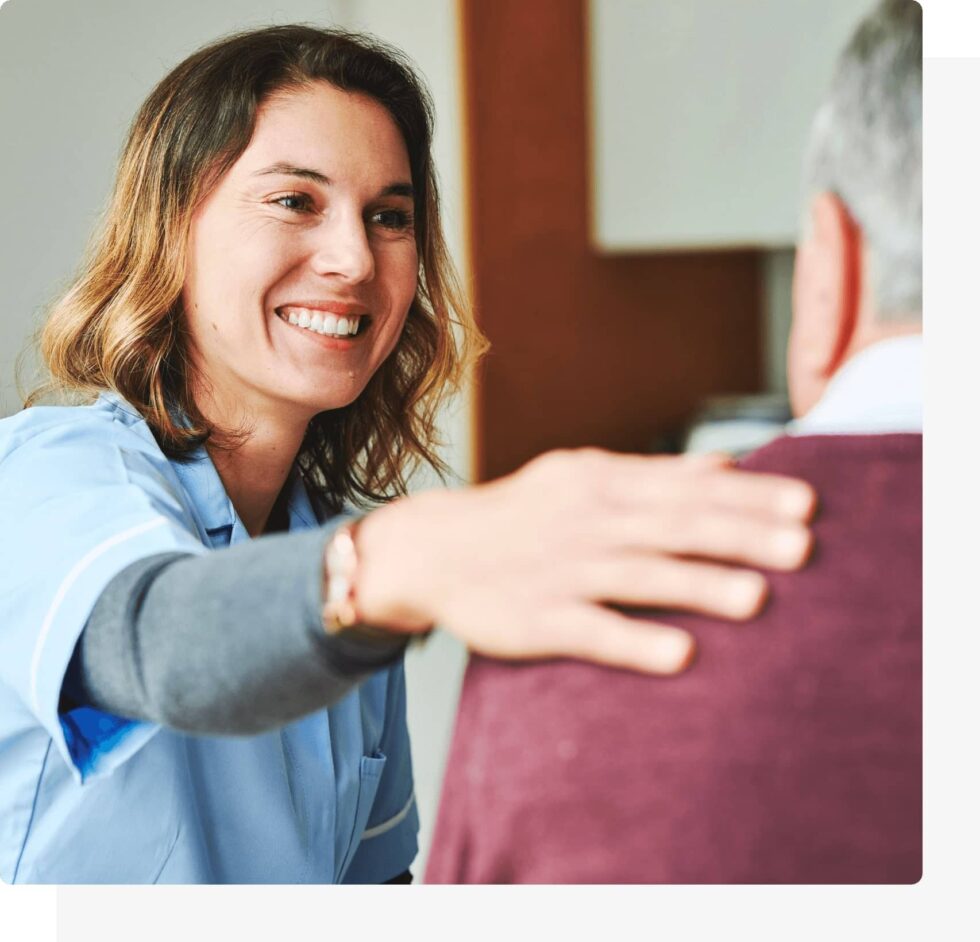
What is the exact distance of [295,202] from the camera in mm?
826

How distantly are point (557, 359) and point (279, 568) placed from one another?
0.72 m

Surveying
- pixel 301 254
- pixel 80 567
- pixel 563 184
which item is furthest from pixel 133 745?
pixel 563 184

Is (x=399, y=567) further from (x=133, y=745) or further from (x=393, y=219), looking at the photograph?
(x=393, y=219)

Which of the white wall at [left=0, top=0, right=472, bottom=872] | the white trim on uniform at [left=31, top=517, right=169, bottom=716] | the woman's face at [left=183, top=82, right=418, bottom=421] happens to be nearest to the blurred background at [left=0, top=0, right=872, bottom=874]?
the white wall at [left=0, top=0, right=472, bottom=872]

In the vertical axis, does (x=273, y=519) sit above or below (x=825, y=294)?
below

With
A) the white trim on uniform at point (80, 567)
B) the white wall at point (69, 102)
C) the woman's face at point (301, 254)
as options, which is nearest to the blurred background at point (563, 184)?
the white wall at point (69, 102)

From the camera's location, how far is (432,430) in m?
1.06

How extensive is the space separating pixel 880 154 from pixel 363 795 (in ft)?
2.00

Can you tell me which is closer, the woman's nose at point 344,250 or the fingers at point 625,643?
the fingers at point 625,643

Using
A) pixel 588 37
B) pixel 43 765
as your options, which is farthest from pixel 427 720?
pixel 588 37

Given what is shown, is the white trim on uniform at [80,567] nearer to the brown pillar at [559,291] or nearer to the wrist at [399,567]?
the wrist at [399,567]

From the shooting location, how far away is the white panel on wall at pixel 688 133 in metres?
1.22

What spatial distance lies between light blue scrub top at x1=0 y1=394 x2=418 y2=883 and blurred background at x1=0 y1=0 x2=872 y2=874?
3.7 inches

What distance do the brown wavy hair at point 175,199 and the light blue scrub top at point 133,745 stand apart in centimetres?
5
